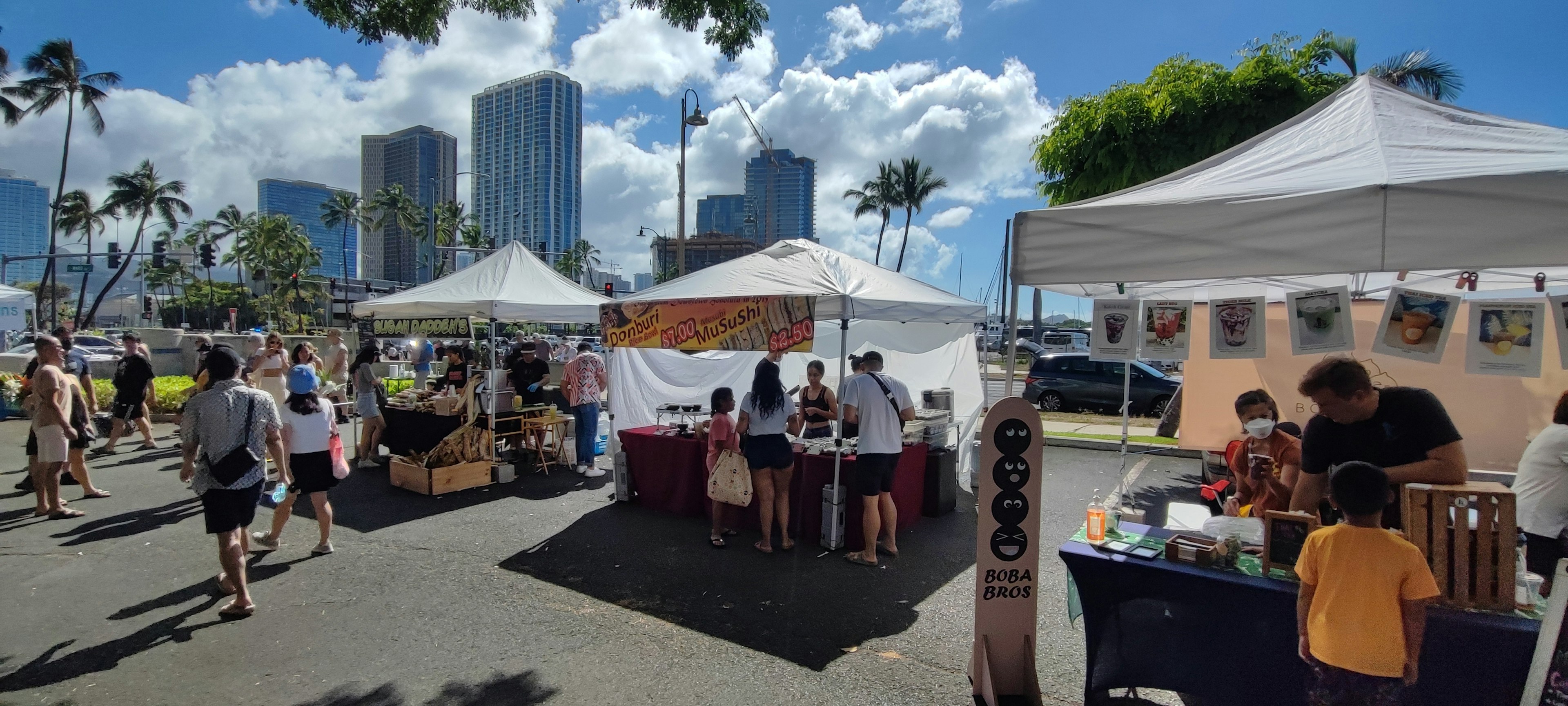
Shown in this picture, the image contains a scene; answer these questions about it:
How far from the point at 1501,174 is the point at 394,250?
410 feet

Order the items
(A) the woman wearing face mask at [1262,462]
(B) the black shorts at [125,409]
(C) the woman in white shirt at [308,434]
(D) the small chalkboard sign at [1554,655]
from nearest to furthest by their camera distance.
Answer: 1. (D) the small chalkboard sign at [1554,655]
2. (A) the woman wearing face mask at [1262,462]
3. (C) the woman in white shirt at [308,434]
4. (B) the black shorts at [125,409]

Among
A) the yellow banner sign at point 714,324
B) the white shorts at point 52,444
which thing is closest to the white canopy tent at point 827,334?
the yellow banner sign at point 714,324

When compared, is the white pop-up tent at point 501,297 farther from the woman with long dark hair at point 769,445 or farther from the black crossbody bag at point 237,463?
the black crossbody bag at point 237,463

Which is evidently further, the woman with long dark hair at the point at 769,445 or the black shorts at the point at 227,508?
the woman with long dark hair at the point at 769,445

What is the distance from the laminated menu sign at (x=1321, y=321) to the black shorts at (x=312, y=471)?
659cm

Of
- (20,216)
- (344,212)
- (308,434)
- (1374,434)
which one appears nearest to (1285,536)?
(1374,434)

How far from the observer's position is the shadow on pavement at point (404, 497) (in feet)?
23.0

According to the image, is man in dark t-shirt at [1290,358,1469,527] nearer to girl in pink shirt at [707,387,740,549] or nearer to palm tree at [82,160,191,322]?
girl in pink shirt at [707,387,740,549]

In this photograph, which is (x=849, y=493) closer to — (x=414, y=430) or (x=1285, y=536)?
(x=1285, y=536)

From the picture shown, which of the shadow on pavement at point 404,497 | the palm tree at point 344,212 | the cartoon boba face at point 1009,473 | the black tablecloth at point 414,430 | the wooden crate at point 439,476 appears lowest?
the shadow on pavement at point 404,497

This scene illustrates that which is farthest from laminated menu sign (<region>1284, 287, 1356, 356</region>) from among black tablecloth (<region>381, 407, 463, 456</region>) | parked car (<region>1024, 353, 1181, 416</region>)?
parked car (<region>1024, 353, 1181, 416</region>)

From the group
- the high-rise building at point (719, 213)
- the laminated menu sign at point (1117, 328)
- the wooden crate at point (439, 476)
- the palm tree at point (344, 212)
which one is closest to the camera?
the laminated menu sign at point (1117, 328)

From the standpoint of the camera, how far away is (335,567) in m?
5.53

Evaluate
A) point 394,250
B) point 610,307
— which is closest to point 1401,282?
point 610,307
